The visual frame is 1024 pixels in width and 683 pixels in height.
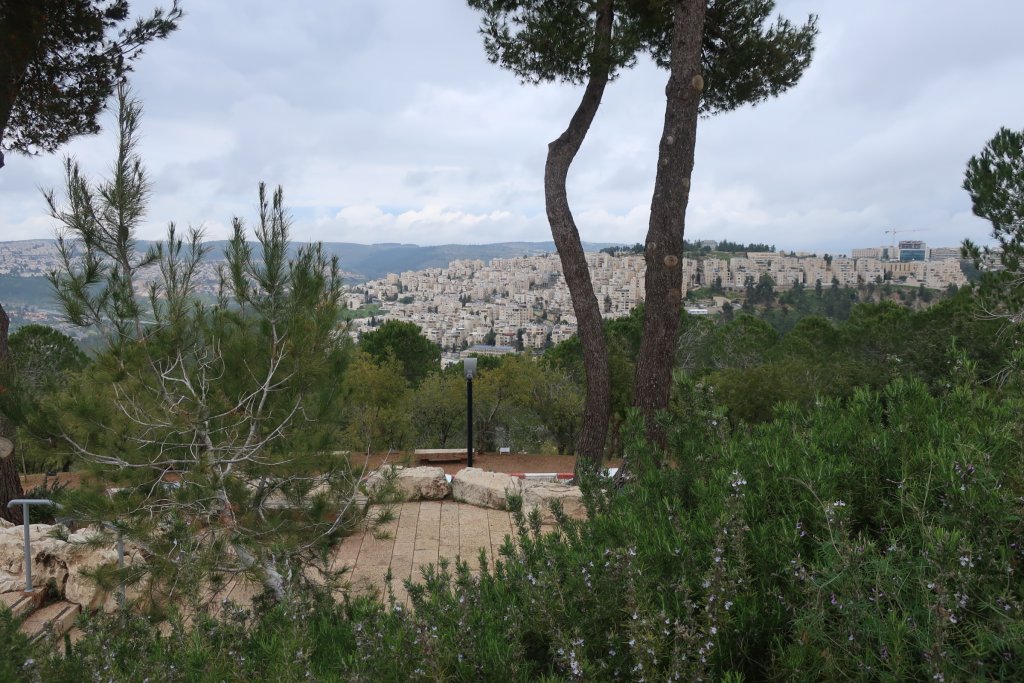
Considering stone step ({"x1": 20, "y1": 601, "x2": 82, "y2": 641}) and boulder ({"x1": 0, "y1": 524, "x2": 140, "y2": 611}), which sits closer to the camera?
stone step ({"x1": 20, "y1": 601, "x2": 82, "y2": 641})

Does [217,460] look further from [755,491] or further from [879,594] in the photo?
[879,594]

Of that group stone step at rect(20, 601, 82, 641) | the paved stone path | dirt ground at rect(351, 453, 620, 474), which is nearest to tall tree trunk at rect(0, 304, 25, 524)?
stone step at rect(20, 601, 82, 641)

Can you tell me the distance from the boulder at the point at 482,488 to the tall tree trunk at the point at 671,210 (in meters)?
1.37

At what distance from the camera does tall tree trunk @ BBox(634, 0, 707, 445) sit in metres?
6.02

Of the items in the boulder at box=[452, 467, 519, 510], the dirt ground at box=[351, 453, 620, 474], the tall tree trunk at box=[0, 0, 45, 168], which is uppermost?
the tall tree trunk at box=[0, 0, 45, 168]

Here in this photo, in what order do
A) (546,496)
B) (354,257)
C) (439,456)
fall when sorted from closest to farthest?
(546,496) → (439,456) → (354,257)

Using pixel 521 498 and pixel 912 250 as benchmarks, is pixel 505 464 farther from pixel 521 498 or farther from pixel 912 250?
pixel 912 250

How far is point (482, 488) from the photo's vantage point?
6156 mm

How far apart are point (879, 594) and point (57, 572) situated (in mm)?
4831

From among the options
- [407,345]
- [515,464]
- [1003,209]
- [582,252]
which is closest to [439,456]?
[515,464]

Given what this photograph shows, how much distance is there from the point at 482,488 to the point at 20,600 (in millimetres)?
3284

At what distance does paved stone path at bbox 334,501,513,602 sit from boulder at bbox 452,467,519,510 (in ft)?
0.22

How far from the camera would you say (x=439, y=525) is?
566 cm

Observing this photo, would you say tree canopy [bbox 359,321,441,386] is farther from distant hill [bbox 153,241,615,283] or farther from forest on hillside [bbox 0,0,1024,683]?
distant hill [bbox 153,241,615,283]
